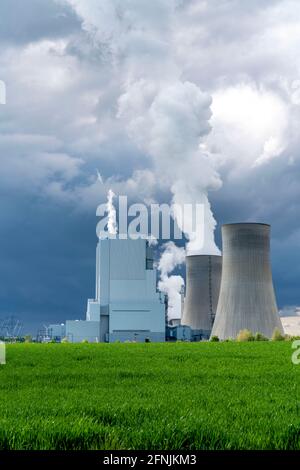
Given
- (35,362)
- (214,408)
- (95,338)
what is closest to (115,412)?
(214,408)

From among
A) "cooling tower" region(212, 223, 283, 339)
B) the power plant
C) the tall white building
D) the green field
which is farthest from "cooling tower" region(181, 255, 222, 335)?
the green field

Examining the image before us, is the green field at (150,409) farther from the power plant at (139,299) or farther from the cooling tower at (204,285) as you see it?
the cooling tower at (204,285)

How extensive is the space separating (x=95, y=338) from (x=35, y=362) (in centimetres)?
5029

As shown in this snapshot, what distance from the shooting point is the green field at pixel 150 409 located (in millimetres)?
4762

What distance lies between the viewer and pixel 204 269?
189ft

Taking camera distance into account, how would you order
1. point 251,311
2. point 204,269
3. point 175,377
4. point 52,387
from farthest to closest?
point 204,269 → point 251,311 → point 175,377 → point 52,387

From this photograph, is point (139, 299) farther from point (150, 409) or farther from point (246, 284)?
point (150, 409)

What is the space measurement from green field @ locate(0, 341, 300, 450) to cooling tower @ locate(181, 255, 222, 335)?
45520 millimetres

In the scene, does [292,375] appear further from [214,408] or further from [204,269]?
[204,269]

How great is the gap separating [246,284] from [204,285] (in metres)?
16.5

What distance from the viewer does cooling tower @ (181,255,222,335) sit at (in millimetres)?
57656

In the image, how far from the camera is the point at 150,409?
6.34 meters

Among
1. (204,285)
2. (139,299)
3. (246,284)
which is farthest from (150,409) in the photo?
(139,299)
